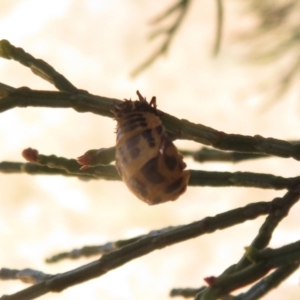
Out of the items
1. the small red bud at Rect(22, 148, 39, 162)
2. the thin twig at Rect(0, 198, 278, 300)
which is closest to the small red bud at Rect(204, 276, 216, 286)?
the thin twig at Rect(0, 198, 278, 300)

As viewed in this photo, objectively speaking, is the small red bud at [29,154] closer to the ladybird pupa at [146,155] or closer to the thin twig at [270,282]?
the ladybird pupa at [146,155]

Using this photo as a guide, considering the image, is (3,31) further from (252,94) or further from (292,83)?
(292,83)

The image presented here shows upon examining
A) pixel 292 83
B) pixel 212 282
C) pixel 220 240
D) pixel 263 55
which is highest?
pixel 263 55

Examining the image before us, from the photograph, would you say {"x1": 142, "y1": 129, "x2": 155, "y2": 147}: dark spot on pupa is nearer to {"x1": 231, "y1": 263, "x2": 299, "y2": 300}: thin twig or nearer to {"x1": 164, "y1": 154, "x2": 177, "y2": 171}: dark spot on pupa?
{"x1": 164, "y1": 154, "x2": 177, "y2": 171}: dark spot on pupa

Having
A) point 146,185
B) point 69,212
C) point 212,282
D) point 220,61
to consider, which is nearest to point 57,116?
point 69,212

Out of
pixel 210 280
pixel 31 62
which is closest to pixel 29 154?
pixel 31 62

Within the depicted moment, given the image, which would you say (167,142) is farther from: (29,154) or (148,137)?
(29,154)
